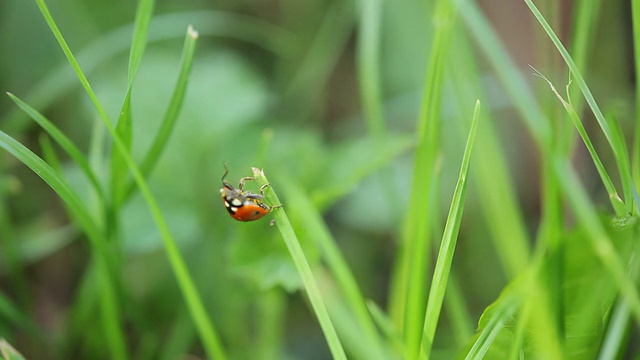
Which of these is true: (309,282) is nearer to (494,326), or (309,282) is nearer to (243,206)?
(494,326)

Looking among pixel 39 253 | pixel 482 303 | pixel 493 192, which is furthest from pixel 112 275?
pixel 482 303

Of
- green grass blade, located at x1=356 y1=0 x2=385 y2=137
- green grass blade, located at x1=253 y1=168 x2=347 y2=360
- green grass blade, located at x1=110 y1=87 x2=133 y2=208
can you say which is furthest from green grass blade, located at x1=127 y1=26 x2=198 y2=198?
green grass blade, located at x1=356 y1=0 x2=385 y2=137

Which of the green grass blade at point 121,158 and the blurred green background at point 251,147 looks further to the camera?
the blurred green background at point 251,147

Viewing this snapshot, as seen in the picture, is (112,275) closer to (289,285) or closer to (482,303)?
(289,285)

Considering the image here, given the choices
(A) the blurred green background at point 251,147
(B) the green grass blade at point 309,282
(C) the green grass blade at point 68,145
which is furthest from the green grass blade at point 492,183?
(C) the green grass blade at point 68,145

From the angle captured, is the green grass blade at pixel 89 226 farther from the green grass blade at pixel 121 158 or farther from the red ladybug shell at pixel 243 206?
the red ladybug shell at pixel 243 206

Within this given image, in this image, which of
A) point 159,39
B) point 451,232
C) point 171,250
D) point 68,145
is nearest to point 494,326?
point 451,232
